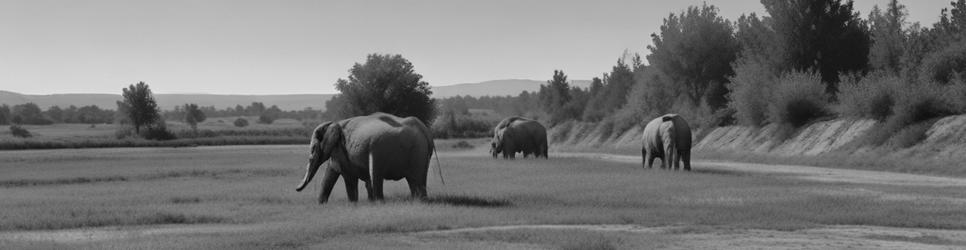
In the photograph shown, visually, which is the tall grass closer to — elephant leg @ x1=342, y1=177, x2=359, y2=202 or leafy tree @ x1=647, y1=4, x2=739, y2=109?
leafy tree @ x1=647, y1=4, x2=739, y2=109

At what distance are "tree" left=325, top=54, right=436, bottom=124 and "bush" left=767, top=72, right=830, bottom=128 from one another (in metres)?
36.3

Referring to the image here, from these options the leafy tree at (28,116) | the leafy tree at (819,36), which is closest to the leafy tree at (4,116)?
the leafy tree at (28,116)

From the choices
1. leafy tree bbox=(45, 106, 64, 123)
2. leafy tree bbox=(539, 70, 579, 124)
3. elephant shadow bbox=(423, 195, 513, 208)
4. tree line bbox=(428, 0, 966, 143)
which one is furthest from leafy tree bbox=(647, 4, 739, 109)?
leafy tree bbox=(45, 106, 64, 123)

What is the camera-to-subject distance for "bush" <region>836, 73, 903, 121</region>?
44750mm

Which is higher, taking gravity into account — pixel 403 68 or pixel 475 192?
pixel 403 68

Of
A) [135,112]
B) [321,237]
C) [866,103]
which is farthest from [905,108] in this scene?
[135,112]

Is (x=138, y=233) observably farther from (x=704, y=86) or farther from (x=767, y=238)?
(x=704, y=86)

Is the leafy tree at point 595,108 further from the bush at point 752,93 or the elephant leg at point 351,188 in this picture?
the elephant leg at point 351,188

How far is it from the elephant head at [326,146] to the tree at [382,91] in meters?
Result: 57.1

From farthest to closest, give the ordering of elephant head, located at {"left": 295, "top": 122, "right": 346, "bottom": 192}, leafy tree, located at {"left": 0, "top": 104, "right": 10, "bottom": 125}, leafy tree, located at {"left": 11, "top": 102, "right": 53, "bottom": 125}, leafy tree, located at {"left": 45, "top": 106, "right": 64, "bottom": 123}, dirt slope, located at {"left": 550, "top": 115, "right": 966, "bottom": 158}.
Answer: leafy tree, located at {"left": 45, "top": 106, "right": 64, "bottom": 123}, leafy tree, located at {"left": 11, "top": 102, "right": 53, "bottom": 125}, leafy tree, located at {"left": 0, "top": 104, "right": 10, "bottom": 125}, dirt slope, located at {"left": 550, "top": 115, "right": 966, "bottom": 158}, elephant head, located at {"left": 295, "top": 122, "right": 346, "bottom": 192}

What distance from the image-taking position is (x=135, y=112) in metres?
110

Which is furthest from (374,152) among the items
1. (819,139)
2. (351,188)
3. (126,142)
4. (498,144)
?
(126,142)

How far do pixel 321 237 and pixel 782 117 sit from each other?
4349cm

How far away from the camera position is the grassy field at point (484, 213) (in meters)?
14.6
